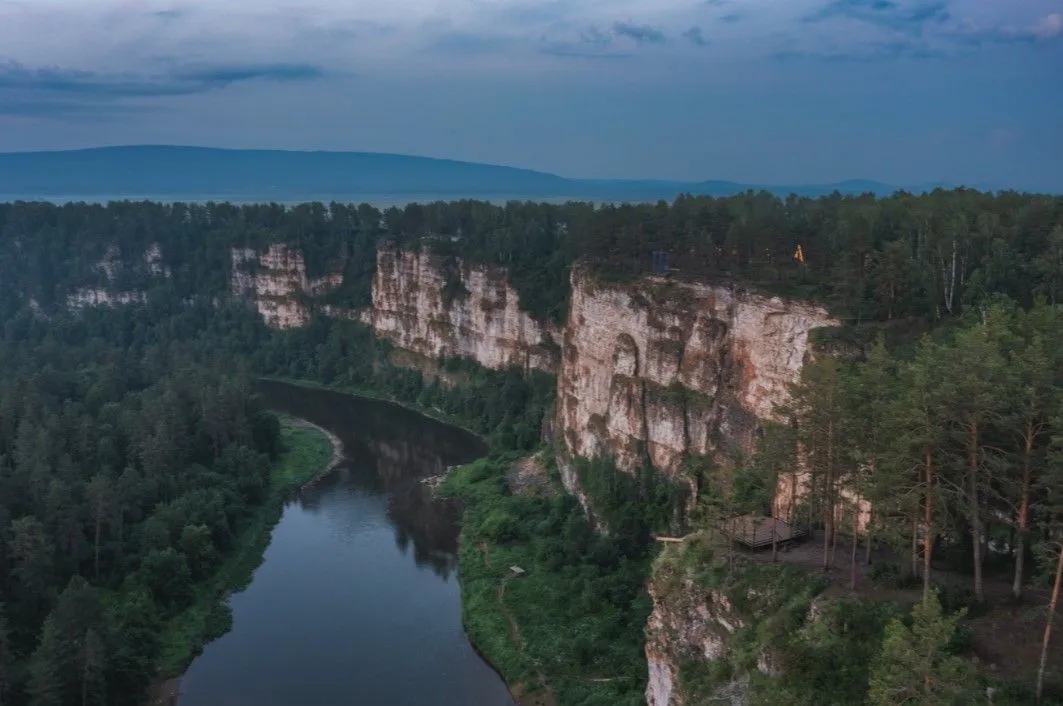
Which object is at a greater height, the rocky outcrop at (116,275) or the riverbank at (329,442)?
the rocky outcrop at (116,275)

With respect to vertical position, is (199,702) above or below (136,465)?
below

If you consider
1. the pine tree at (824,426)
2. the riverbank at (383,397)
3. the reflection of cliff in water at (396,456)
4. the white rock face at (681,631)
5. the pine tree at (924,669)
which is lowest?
the reflection of cliff in water at (396,456)

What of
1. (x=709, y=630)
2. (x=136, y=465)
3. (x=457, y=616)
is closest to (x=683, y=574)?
(x=709, y=630)

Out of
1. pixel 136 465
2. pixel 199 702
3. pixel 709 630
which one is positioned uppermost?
pixel 709 630

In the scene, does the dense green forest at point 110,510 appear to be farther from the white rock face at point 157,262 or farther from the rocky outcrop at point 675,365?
the white rock face at point 157,262

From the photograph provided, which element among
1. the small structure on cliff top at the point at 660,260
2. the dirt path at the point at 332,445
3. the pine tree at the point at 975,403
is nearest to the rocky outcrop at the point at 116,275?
the dirt path at the point at 332,445

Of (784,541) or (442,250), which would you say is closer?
(784,541)

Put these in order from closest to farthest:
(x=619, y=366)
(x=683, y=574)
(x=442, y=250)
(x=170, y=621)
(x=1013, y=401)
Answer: (x=1013, y=401) < (x=683, y=574) < (x=170, y=621) < (x=619, y=366) < (x=442, y=250)

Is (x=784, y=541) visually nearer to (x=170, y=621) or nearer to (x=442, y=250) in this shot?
(x=170, y=621)
